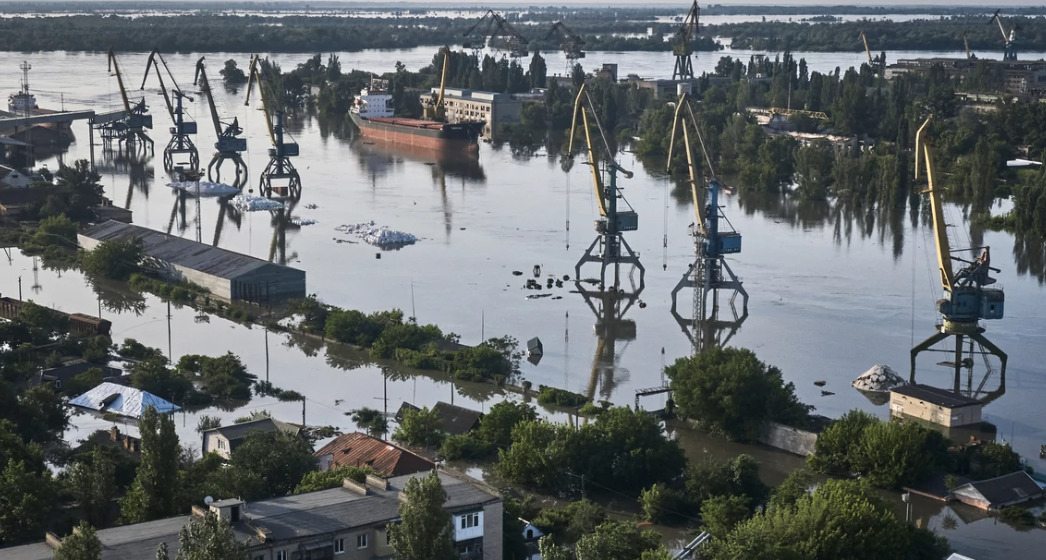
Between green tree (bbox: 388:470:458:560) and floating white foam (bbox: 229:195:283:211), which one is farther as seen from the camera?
floating white foam (bbox: 229:195:283:211)


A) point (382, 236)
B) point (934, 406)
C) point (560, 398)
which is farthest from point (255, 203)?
point (934, 406)

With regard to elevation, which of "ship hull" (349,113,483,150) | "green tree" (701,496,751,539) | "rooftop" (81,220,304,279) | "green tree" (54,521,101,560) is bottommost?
"green tree" (701,496,751,539)

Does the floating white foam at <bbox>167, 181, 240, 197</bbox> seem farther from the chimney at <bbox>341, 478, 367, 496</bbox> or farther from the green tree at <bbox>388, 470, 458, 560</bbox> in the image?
the green tree at <bbox>388, 470, 458, 560</bbox>

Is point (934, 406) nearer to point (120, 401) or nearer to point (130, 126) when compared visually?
point (120, 401)

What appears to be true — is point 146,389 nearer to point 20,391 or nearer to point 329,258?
point 20,391

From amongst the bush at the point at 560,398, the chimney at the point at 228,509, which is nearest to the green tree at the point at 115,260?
the bush at the point at 560,398

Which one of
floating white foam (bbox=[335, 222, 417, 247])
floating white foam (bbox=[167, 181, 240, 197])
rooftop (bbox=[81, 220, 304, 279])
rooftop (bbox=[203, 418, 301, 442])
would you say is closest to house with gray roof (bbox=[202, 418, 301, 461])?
rooftop (bbox=[203, 418, 301, 442])
